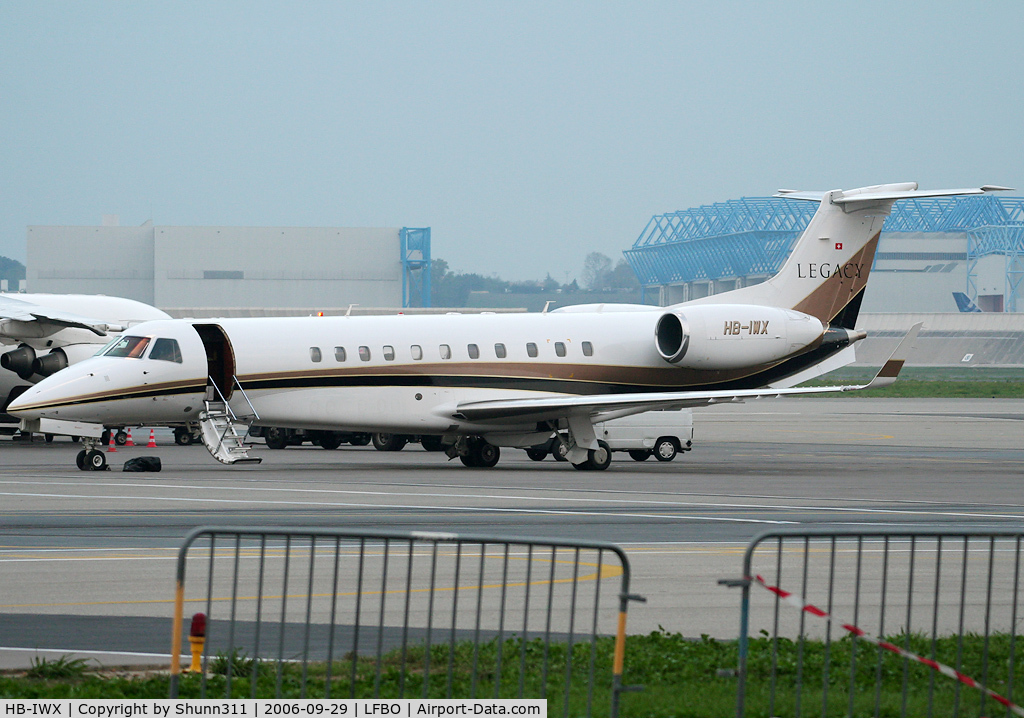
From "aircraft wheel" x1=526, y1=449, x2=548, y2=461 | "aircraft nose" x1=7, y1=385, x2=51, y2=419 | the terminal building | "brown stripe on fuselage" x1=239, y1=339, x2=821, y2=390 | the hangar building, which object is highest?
the terminal building

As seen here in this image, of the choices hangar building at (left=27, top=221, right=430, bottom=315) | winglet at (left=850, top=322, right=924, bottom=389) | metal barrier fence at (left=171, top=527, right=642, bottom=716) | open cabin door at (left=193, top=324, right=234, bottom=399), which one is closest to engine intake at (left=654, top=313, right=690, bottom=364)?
winglet at (left=850, top=322, right=924, bottom=389)

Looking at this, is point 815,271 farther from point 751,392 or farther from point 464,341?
point 464,341

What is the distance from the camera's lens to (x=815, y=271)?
32844 mm

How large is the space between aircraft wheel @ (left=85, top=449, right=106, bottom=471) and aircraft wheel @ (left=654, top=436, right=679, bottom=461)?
12526 millimetres

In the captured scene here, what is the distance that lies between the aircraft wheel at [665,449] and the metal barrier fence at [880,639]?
17594 mm

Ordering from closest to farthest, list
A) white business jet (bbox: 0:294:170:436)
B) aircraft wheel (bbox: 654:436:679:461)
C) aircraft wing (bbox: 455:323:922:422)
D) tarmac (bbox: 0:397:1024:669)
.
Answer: tarmac (bbox: 0:397:1024:669)
aircraft wing (bbox: 455:323:922:422)
aircraft wheel (bbox: 654:436:679:461)
white business jet (bbox: 0:294:170:436)

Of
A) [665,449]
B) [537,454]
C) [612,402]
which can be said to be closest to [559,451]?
[537,454]

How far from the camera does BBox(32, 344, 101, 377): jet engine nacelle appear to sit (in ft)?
112

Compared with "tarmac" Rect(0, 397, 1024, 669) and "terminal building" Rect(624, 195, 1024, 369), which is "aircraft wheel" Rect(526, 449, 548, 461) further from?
"terminal building" Rect(624, 195, 1024, 369)

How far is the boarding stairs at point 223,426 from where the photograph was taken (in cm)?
2611

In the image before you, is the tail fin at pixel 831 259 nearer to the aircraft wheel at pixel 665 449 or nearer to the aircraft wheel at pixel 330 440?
the aircraft wheel at pixel 665 449

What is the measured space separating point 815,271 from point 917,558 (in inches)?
745

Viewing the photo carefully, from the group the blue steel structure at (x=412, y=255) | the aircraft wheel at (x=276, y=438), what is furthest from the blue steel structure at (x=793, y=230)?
the aircraft wheel at (x=276, y=438)

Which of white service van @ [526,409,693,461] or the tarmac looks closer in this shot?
the tarmac
